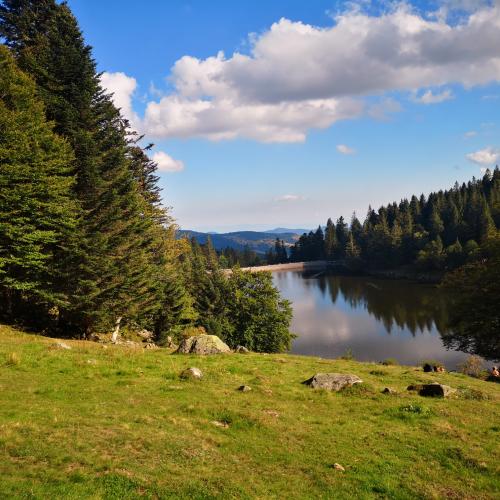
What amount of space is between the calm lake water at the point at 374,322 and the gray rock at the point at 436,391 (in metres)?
29.6

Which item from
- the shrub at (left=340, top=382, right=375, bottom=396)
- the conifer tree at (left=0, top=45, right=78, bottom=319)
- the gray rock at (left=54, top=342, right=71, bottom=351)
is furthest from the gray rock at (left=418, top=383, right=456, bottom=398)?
the conifer tree at (left=0, top=45, right=78, bottom=319)

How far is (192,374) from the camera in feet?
60.7

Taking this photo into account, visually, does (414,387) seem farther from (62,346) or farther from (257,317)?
(257,317)

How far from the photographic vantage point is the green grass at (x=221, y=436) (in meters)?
9.56

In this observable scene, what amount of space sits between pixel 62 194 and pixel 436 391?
25.5 meters

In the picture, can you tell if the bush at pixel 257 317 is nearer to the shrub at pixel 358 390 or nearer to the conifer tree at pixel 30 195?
the conifer tree at pixel 30 195

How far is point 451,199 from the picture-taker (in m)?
142

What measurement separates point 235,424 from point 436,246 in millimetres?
118578

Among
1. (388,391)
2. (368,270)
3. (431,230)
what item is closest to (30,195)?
(388,391)

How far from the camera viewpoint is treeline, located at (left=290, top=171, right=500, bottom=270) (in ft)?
380

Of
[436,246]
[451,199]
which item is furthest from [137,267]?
[451,199]

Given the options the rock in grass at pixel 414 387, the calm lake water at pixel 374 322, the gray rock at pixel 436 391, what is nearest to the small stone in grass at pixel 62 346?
the rock in grass at pixel 414 387

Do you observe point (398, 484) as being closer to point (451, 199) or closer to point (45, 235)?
point (45, 235)

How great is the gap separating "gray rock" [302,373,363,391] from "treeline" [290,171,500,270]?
308 ft
